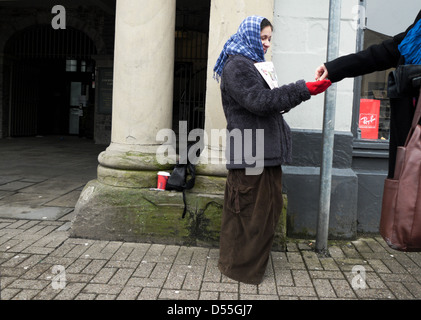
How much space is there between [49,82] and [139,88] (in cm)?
1216

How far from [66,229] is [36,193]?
1.63m

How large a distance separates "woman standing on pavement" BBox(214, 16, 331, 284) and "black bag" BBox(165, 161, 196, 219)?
0.74m

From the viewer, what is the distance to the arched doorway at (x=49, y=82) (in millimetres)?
12508

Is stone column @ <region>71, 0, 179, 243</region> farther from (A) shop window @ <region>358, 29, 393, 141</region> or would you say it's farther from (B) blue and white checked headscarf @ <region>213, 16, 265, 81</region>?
(A) shop window @ <region>358, 29, 393, 141</region>

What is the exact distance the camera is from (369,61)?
2.38 meters

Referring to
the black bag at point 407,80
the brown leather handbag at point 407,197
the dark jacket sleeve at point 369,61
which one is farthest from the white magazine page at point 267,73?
the brown leather handbag at point 407,197

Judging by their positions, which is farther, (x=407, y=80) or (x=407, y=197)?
(x=407, y=80)

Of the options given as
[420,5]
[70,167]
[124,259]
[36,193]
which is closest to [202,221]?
[124,259]

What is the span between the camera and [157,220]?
3.78m

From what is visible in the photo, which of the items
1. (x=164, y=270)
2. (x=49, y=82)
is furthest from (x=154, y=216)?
(x=49, y=82)

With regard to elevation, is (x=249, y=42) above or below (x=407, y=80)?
Result: above

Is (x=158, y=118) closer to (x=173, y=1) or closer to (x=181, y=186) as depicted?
(x=181, y=186)

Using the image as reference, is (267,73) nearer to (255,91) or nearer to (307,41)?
(255,91)

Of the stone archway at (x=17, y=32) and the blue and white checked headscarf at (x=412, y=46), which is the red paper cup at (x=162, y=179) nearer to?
the blue and white checked headscarf at (x=412, y=46)
